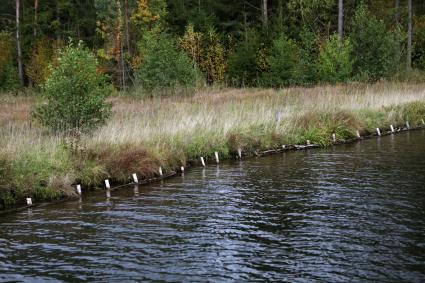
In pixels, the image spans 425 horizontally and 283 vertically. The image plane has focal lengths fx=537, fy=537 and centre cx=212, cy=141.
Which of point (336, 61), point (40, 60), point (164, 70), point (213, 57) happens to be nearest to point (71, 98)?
point (164, 70)

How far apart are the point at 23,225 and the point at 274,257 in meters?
4.34

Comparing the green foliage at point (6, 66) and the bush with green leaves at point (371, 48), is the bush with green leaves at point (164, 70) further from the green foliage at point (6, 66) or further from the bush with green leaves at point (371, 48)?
the green foliage at point (6, 66)

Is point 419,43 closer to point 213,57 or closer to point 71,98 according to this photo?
point 213,57

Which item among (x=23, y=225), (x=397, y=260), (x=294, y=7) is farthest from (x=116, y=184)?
(x=294, y=7)

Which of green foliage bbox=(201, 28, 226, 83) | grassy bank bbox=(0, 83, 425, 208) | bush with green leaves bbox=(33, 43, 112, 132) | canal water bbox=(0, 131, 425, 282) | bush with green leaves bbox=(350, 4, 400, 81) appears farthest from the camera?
green foliage bbox=(201, 28, 226, 83)

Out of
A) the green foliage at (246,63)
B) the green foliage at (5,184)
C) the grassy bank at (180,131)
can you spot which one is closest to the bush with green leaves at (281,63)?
the green foliage at (246,63)

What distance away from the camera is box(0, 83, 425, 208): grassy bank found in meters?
10.9

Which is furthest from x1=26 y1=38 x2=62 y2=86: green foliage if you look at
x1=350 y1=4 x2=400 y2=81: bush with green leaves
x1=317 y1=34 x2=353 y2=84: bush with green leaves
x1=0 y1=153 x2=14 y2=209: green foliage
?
x1=0 y1=153 x2=14 y2=209: green foliage

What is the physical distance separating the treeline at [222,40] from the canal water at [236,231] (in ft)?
51.9

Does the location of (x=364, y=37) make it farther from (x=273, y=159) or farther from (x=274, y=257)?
(x=274, y=257)

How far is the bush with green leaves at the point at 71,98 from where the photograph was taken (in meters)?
13.5

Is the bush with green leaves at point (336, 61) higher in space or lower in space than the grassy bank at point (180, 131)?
higher

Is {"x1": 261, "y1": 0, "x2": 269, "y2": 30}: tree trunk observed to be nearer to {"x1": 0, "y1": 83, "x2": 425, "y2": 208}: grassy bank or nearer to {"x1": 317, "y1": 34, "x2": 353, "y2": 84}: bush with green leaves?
{"x1": 317, "y1": 34, "x2": 353, "y2": 84}: bush with green leaves

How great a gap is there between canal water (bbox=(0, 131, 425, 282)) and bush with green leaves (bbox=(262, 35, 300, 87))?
20373 millimetres
